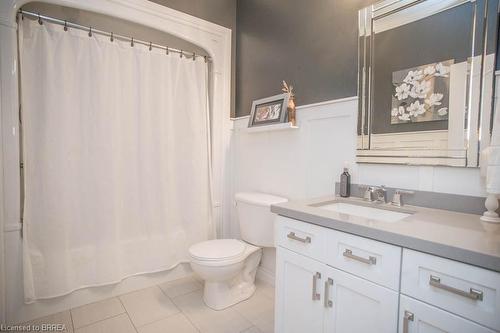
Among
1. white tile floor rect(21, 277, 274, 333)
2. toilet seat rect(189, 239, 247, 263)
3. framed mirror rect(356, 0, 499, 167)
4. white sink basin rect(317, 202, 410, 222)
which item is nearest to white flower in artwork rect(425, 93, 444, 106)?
framed mirror rect(356, 0, 499, 167)

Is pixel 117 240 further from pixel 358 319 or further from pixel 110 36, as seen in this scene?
pixel 358 319

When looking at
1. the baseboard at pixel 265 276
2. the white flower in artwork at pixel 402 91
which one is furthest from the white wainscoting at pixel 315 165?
the white flower in artwork at pixel 402 91

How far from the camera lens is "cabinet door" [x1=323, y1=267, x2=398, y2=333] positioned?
86cm

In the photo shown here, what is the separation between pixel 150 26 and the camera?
202cm

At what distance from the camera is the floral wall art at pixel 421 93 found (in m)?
1.19

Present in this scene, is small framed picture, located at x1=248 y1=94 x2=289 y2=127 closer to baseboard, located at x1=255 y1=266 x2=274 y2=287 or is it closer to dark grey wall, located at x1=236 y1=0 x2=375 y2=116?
dark grey wall, located at x1=236 y1=0 x2=375 y2=116

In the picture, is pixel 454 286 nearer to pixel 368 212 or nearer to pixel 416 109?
pixel 368 212

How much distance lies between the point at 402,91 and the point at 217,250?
4.93 ft

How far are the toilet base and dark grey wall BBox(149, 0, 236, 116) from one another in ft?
4.59

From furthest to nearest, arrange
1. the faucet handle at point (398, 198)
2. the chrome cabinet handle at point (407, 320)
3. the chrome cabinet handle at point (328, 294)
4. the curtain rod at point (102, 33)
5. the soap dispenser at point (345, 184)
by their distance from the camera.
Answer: the curtain rod at point (102, 33) → the soap dispenser at point (345, 184) → the faucet handle at point (398, 198) → the chrome cabinet handle at point (328, 294) → the chrome cabinet handle at point (407, 320)

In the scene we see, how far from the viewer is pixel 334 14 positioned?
1628 millimetres

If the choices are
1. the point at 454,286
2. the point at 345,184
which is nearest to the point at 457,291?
the point at 454,286

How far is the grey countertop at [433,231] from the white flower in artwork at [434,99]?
1.67ft

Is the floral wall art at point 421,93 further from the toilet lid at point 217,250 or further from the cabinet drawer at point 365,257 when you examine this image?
the toilet lid at point 217,250
